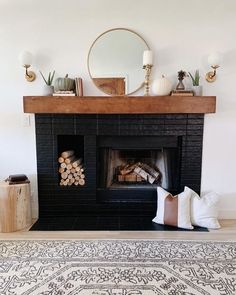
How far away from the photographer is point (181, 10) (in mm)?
2570

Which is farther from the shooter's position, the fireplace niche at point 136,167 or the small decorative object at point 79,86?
the fireplace niche at point 136,167

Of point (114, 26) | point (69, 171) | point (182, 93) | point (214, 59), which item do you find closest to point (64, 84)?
point (114, 26)

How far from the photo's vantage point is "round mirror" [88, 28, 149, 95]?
262 centimetres

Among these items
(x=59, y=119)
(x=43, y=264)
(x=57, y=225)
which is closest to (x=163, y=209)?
(x=57, y=225)

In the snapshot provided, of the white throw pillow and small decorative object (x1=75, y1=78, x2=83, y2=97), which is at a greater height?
small decorative object (x1=75, y1=78, x2=83, y2=97)

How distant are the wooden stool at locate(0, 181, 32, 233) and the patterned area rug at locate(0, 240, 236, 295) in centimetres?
26

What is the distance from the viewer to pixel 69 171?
9.25 ft

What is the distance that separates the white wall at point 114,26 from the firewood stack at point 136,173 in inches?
29.1

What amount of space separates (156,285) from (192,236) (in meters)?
0.83

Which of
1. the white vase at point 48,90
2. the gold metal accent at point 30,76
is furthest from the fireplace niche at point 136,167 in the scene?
the gold metal accent at point 30,76

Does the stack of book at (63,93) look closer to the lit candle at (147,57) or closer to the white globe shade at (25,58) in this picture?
Answer: the white globe shade at (25,58)

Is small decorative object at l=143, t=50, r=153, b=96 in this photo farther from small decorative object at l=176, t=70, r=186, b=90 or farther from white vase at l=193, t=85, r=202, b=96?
white vase at l=193, t=85, r=202, b=96

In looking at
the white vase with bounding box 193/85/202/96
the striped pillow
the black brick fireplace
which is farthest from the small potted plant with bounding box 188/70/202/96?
the striped pillow

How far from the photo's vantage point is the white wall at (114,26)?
2.57 m
